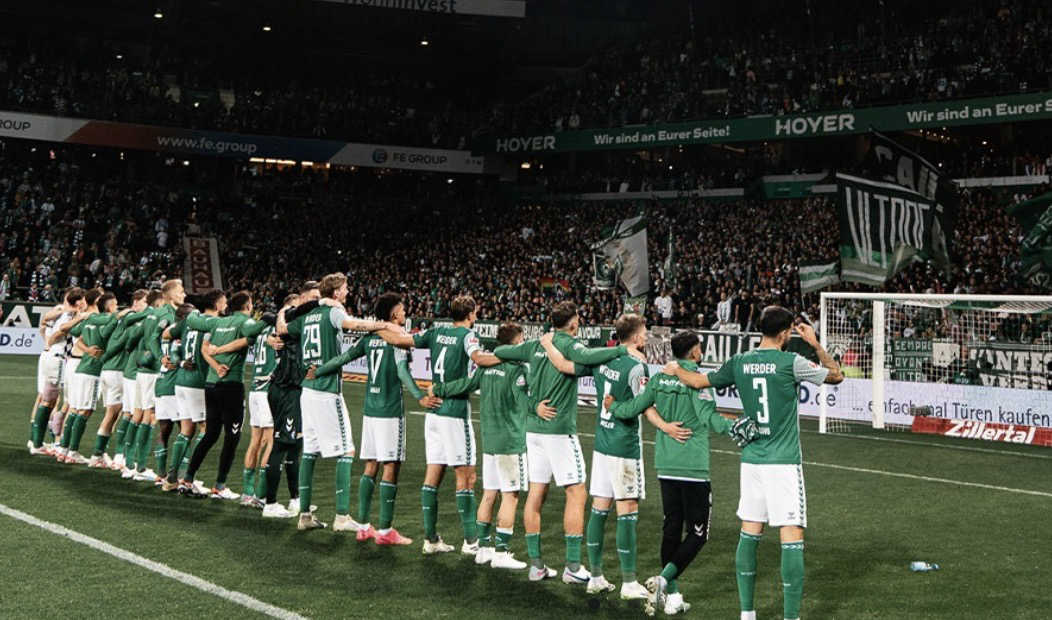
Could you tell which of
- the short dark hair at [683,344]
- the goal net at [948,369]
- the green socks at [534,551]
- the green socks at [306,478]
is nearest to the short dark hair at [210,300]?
the green socks at [306,478]

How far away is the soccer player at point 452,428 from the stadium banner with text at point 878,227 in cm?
1100

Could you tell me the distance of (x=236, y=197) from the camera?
155 ft

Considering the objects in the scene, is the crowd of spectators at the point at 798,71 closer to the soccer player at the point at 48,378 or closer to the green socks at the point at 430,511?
the soccer player at the point at 48,378

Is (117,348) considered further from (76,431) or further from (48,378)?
(48,378)

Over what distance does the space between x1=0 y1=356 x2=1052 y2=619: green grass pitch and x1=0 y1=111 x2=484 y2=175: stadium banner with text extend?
31.7 metres

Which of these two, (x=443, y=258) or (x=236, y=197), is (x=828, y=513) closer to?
(x=443, y=258)

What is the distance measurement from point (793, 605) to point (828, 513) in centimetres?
547

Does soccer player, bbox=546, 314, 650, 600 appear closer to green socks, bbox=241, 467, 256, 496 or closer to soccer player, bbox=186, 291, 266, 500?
soccer player, bbox=186, 291, 266, 500

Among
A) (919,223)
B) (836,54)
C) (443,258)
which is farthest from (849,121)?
(919,223)

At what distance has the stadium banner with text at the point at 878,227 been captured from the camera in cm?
1852

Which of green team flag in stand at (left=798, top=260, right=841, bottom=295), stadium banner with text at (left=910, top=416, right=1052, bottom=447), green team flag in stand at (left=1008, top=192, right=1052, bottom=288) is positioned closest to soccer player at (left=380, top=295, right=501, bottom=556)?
green team flag in stand at (left=1008, top=192, right=1052, bottom=288)

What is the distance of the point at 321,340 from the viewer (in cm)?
1004

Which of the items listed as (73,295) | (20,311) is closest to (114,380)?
(73,295)

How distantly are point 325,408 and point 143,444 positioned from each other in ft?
13.0
